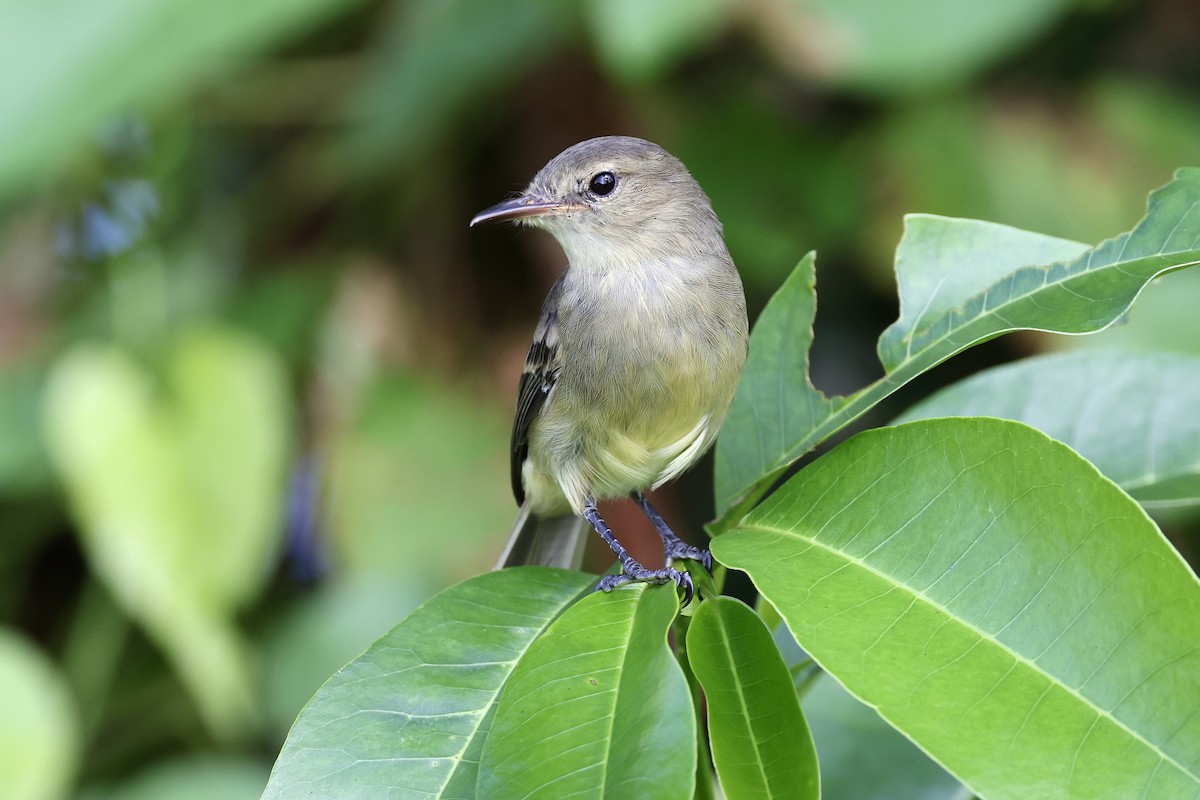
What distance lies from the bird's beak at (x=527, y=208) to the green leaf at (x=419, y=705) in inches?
45.8

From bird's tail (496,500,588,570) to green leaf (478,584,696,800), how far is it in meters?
1.47

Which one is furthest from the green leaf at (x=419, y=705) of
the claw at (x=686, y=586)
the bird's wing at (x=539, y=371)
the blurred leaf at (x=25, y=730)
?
the blurred leaf at (x=25, y=730)

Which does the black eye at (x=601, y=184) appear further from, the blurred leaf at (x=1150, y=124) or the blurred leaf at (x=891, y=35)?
the blurred leaf at (x=1150, y=124)

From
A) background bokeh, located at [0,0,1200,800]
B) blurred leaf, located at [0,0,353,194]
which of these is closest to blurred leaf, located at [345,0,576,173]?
background bokeh, located at [0,0,1200,800]

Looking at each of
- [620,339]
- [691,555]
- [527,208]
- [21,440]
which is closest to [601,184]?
[527,208]

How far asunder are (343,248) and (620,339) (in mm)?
2288

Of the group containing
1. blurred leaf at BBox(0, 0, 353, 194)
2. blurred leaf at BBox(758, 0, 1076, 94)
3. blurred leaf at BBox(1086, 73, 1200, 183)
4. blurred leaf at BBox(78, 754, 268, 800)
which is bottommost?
blurred leaf at BBox(78, 754, 268, 800)

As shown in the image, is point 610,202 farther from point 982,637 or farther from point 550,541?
point 982,637

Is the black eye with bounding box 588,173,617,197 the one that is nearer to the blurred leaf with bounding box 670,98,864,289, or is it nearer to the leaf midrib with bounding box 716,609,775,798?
the blurred leaf with bounding box 670,98,864,289

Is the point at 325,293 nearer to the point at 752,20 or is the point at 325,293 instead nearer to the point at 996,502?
the point at 752,20

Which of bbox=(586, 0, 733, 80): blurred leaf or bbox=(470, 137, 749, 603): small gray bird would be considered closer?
bbox=(470, 137, 749, 603): small gray bird

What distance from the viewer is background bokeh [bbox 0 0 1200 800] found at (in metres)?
3.53

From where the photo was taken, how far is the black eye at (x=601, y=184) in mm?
2920

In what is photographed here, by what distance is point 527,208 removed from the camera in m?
2.82
